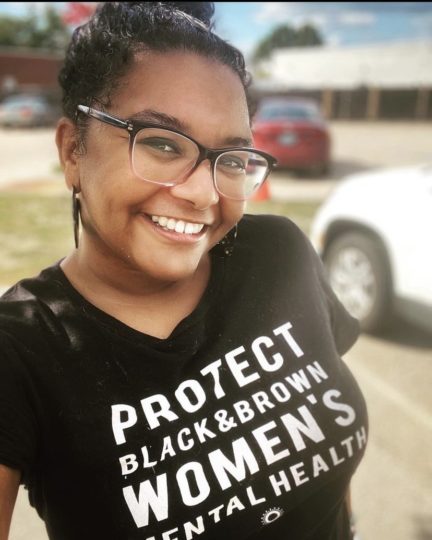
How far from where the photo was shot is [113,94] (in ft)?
3.58

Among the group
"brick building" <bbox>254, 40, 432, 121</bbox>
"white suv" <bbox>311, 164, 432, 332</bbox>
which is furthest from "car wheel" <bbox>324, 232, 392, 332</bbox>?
"brick building" <bbox>254, 40, 432, 121</bbox>

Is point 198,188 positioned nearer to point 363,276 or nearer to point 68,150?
point 68,150

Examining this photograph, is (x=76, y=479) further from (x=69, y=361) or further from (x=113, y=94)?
(x=113, y=94)

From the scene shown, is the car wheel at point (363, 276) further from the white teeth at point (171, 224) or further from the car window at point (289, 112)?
the car window at point (289, 112)

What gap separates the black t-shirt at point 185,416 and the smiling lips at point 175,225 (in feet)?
0.72

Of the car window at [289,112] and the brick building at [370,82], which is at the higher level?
the brick building at [370,82]

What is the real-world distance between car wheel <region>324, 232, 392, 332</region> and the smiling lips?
9.50 ft

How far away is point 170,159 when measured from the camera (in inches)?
43.3

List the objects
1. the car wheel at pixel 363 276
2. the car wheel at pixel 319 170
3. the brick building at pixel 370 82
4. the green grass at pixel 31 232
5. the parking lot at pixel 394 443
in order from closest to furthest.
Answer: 1. the parking lot at pixel 394 443
2. the car wheel at pixel 363 276
3. the green grass at pixel 31 232
4. the car wheel at pixel 319 170
5. the brick building at pixel 370 82

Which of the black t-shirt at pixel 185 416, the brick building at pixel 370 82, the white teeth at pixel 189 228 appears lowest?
the black t-shirt at pixel 185 416

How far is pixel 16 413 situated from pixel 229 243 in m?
0.70

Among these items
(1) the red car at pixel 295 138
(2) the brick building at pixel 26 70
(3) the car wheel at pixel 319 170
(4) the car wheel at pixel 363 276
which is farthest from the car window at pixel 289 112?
(2) the brick building at pixel 26 70

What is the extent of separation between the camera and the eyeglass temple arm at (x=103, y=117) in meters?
1.07

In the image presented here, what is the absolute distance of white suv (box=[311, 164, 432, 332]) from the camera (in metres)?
3.47
